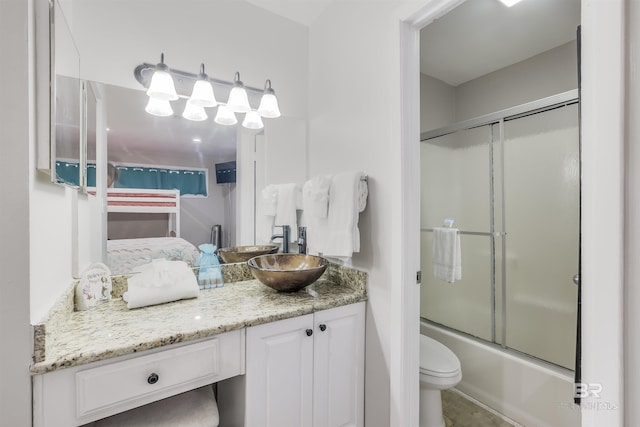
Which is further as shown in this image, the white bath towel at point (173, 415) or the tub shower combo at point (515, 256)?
the tub shower combo at point (515, 256)

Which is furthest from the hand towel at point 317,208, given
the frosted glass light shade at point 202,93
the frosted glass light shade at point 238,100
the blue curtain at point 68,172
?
the blue curtain at point 68,172

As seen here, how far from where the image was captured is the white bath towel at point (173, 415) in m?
1.03

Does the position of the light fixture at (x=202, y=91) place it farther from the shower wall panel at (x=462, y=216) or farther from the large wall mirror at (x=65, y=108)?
the shower wall panel at (x=462, y=216)

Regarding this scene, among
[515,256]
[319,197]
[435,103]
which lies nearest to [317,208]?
[319,197]

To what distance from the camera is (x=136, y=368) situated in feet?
3.08

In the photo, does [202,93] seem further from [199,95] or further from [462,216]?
[462,216]

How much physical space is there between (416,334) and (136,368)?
3.63 feet

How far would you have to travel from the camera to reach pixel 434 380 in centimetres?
153

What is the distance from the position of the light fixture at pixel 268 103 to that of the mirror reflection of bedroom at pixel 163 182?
0.67 feet

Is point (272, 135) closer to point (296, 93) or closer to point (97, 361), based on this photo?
point (296, 93)

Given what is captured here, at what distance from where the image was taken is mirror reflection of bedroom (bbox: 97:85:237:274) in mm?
1388

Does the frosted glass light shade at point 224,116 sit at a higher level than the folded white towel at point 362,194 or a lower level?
higher

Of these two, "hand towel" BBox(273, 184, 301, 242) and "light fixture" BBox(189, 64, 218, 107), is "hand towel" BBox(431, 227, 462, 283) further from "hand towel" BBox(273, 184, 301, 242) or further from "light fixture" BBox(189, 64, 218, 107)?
"light fixture" BBox(189, 64, 218, 107)

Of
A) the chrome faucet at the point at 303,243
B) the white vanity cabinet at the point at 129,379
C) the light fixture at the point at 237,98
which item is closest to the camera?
the white vanity cabinet at the point at 129,379
